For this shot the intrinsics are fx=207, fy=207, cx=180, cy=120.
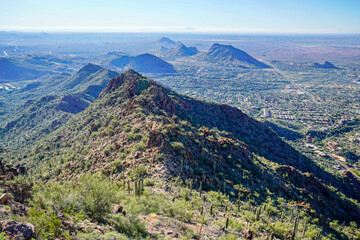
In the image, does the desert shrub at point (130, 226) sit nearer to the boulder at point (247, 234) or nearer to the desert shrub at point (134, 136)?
the boulder at point (247, 234)

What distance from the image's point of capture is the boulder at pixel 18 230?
384 inches

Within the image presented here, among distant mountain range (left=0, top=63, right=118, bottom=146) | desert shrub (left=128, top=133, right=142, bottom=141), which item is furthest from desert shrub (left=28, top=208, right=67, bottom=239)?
distant mountain range (left=0, top=63, right=118, bottom=146)

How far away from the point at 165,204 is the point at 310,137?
104799mm

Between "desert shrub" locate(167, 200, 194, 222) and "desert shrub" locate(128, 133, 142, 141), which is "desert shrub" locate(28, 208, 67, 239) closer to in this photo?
"desert shrub" locate(167, 200, 194, 222)

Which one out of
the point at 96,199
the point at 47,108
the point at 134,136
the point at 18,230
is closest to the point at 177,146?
the point at 134,136

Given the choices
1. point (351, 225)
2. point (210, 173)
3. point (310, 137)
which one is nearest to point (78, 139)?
point (210, 173)

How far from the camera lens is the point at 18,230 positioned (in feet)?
32.5

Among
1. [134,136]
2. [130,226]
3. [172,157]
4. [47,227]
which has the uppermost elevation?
[47,227]

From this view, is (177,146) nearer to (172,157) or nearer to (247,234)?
(172,157)

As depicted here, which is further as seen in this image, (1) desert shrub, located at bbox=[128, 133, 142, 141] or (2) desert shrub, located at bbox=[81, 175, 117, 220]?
(1) desert shrub, located at bbox=[128, 133, 142, 141]

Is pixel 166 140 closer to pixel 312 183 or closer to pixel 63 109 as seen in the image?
pixel 312 183

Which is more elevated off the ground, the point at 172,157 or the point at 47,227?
the point at 47,227

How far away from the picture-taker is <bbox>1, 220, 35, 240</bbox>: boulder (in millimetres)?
9742

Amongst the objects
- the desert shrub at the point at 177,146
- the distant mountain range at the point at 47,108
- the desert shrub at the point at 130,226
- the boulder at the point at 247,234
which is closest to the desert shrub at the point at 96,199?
the desert shrub at the point at 130,226
